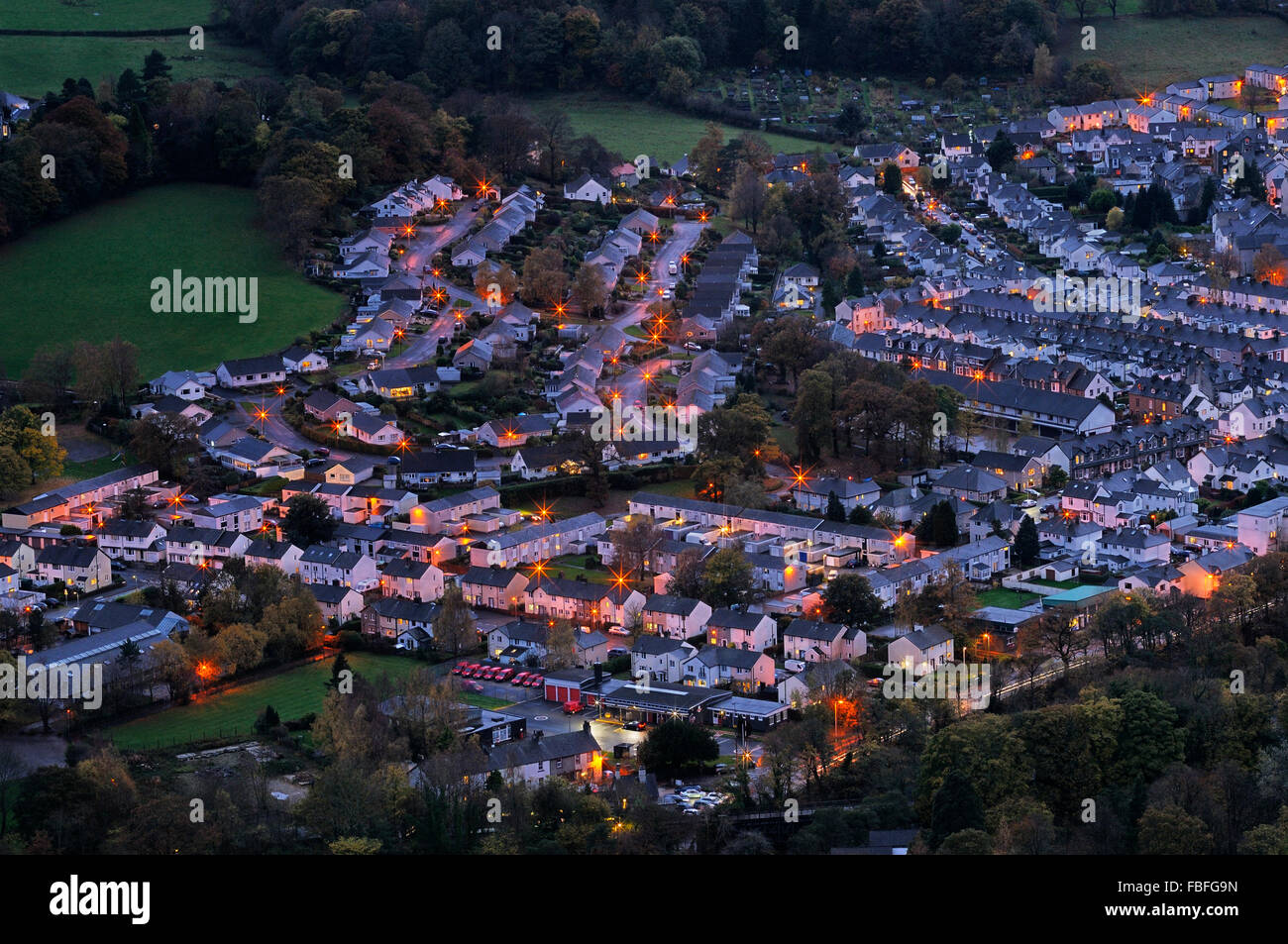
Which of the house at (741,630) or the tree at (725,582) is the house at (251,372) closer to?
the tree at (725,582)

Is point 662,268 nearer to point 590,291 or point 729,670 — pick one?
point 590,291

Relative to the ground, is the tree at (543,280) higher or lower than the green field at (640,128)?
lower

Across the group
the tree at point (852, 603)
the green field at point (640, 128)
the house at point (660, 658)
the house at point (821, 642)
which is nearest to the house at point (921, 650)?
the house at point (821, 642)

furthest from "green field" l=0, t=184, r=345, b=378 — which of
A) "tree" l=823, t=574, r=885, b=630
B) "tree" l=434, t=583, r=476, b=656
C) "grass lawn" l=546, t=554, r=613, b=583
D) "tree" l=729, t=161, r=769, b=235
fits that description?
"tree" l=823, t=574, r=885, b=630

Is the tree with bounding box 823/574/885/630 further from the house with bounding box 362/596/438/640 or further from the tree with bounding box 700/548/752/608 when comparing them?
the house with bounding box 362/596/438/640

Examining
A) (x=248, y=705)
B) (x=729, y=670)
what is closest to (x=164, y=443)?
(x=248, y=705)
